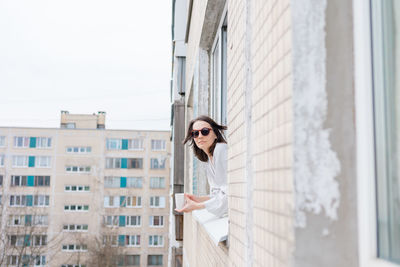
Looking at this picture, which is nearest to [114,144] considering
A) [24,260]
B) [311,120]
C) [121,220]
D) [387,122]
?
[121,220]

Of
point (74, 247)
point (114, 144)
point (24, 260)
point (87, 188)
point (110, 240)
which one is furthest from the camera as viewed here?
point (114, 144)

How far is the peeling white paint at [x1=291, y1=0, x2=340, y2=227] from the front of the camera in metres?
1.11

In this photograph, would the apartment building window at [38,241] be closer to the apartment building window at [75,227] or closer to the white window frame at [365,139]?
the apartment building window at [75,227]

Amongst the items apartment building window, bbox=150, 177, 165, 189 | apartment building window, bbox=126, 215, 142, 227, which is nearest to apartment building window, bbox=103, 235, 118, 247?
apartment building window, bbox=126, 215, 142, 227

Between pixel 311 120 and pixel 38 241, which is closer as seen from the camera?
pixel 311 120

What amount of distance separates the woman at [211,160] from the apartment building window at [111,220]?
47349 millimetres

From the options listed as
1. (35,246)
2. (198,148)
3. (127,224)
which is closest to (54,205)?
(35,246)

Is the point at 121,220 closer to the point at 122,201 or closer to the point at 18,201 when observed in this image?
the point at 122,201

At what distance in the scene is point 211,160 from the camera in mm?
Result: 3525

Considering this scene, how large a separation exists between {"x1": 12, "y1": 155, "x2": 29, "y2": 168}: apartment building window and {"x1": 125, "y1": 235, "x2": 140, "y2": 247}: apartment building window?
14.2 metres

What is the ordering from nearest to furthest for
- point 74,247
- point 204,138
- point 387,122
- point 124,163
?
1. point 387,122
2. point 204,138
3. point 74,247
4. point 124,163

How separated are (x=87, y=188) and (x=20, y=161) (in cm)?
811

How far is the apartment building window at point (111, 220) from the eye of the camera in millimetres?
48812

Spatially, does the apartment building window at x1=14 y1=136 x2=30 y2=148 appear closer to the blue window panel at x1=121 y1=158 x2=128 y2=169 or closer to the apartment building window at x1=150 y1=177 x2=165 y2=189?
the blue window panel at x1=121 y1=158 x2=128 y2=169
